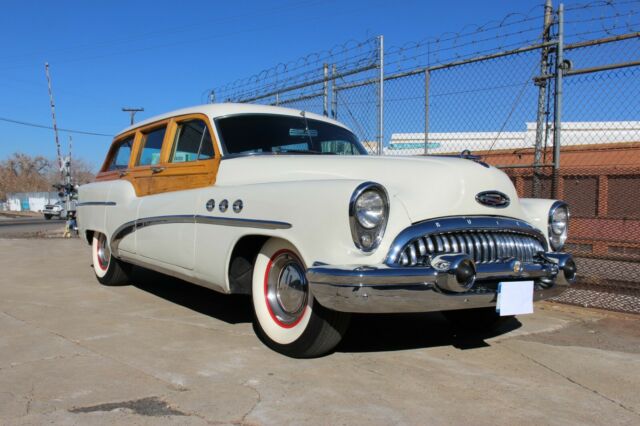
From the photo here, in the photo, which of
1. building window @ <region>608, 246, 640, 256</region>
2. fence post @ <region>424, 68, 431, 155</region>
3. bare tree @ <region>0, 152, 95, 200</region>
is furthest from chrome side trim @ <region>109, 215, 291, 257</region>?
bare tree @ <region>0, 152, 95, 200</region>

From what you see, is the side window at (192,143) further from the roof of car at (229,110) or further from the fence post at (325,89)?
the fence post at (325,89)

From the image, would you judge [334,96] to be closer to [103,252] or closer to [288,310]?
[103,252]

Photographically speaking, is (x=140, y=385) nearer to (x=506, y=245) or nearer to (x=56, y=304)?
(x=506, y=245)

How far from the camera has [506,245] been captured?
11.6ft

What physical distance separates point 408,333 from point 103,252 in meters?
3.80

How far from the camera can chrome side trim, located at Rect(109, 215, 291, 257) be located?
3.57 metres

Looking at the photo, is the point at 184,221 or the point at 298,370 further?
the point at 184,221

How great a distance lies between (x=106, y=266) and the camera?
6336 mm

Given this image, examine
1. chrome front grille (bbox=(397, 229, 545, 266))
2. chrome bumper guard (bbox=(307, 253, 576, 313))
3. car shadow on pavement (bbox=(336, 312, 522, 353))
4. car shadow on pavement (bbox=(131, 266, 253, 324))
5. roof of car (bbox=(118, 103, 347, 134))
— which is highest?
roof of car (bbox=(118, 103, 347, 134))

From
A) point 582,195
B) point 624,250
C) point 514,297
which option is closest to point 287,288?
point 514,297

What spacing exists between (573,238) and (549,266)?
4701 millimetres

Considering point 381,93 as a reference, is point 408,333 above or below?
below

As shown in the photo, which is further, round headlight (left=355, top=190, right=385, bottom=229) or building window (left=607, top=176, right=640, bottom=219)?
building window (left=607, top=176, right=640, bottom=219)

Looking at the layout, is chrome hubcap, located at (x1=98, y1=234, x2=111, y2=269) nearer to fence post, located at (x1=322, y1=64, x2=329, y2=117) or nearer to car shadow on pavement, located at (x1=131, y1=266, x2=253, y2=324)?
car shadow on pavement, located at (x1=131, y1=266, x2=253, y2=324)
